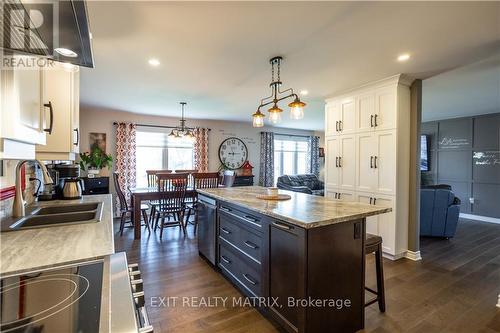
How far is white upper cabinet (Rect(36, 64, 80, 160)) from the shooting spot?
1781 millimetres

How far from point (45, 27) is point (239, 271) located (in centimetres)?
218

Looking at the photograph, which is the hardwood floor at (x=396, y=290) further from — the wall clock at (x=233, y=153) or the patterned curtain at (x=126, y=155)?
the wall clock at (x=233, y=153)

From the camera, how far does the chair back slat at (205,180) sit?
14.6 feet

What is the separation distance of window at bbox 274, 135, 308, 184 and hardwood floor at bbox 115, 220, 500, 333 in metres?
4.58

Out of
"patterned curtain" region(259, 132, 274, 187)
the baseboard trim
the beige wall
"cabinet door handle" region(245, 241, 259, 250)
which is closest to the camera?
"cabinet door handle" region(245, 241, 259, 250)

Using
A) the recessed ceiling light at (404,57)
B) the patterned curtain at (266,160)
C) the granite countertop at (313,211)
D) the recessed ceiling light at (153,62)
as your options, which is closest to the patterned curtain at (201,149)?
the patterned curtain at (266,160)

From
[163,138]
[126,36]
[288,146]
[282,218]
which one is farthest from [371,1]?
[288,146]

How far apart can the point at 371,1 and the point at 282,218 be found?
162 cm

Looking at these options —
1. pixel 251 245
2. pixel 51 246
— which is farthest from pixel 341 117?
pixel 51 246

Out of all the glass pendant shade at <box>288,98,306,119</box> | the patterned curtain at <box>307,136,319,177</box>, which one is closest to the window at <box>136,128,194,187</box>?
the glass pendant shade at <box>288,98,306,119</box>

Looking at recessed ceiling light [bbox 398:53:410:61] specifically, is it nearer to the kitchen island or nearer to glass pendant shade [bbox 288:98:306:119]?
glass pendant shade [bbox 288:98:306:119]

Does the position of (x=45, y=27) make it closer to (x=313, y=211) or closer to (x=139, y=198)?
(x=313, y=211)

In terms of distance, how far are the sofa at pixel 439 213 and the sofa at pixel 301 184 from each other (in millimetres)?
2597

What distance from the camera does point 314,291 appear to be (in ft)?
5.31
